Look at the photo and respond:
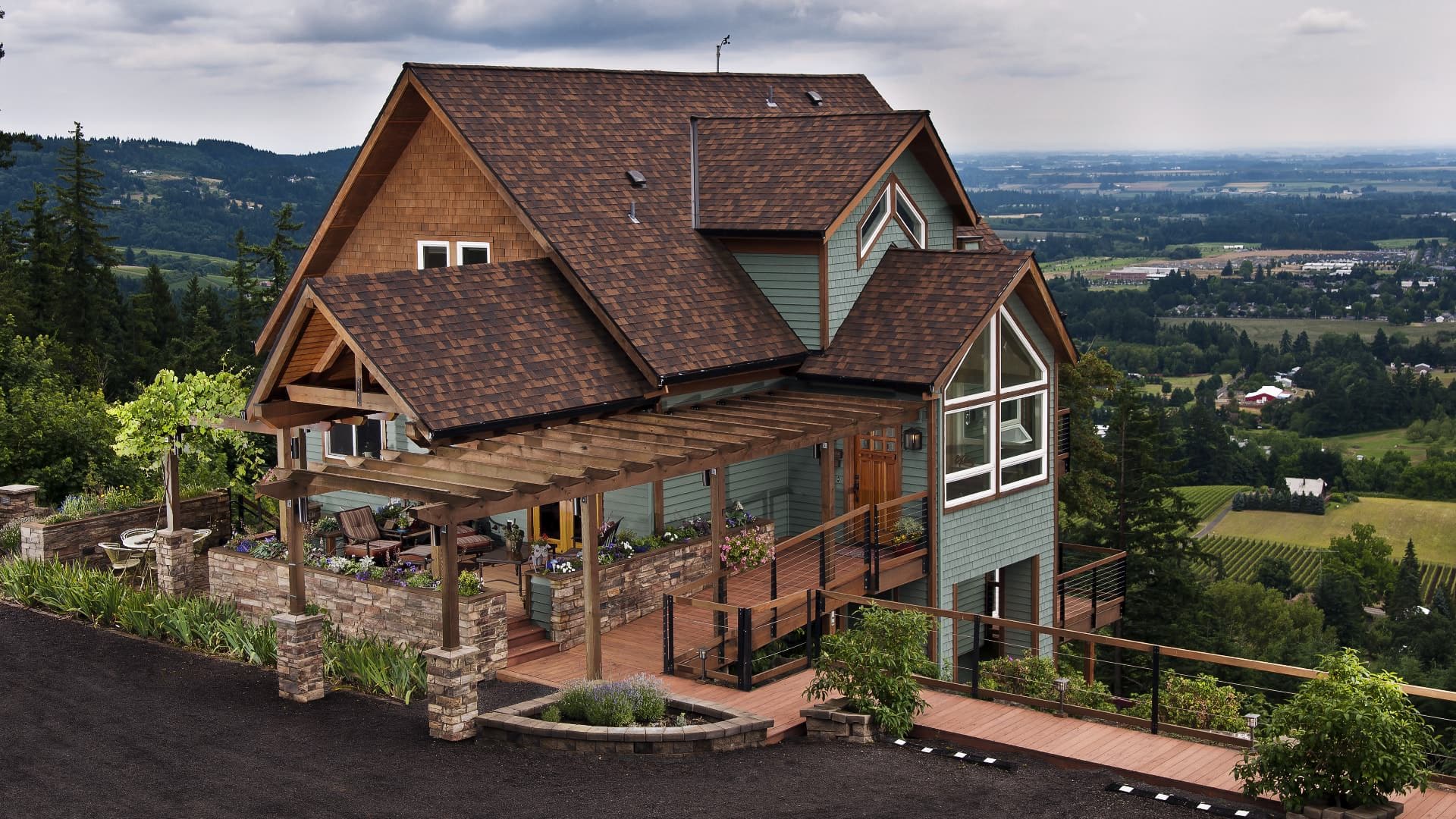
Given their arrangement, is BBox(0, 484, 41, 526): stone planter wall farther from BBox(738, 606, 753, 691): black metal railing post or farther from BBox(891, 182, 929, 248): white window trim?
BBox(891, 182, 929, 248): white window trim

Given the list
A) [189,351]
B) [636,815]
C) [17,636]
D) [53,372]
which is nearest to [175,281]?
[189,351]

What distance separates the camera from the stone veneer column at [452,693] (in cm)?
1437

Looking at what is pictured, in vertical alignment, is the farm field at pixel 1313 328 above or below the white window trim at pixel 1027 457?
below

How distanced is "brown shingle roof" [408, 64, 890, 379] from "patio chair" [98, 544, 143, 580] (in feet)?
24.6

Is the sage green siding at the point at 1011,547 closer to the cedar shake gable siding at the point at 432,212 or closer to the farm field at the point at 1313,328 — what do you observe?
the cedar shake gable siding at the point at 432,212

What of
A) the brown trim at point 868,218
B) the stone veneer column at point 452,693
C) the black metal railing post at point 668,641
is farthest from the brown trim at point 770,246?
the stone veneer column at point 452,693

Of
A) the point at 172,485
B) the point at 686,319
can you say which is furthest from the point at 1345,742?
the point at 172,485

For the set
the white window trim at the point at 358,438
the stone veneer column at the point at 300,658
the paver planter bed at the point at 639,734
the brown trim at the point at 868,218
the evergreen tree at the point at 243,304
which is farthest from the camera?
the evergreen tree at the point at 243,304

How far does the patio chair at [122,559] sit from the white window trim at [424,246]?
579 centimetres

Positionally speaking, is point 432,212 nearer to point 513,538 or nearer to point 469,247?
point 469,247

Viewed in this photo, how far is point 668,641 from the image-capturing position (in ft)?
54.4

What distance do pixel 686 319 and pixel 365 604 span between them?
6060 mm

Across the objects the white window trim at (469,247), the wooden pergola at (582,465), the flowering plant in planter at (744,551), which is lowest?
the flowering plant in planter at (744,551)

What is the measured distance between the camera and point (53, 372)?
35188 millimetres
